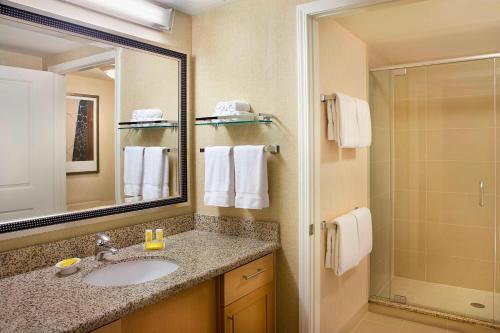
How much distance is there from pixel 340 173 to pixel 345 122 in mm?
407

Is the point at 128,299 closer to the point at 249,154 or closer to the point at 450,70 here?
the point at 249,154

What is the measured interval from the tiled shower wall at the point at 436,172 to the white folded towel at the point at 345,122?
0.96m

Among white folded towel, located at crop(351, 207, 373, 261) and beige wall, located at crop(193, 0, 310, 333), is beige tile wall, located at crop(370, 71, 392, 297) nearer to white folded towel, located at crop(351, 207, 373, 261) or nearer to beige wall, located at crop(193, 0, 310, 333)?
white folded towel, located at crop(351, 207, 373, 261)

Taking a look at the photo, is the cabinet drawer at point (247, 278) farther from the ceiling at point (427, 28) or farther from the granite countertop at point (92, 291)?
the ceiling at point (427, 28)

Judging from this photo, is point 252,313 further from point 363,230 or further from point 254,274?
point 363,230

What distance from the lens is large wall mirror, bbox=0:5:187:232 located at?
1631 mm

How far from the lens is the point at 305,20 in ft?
6.72

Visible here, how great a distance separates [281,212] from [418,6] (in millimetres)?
1562

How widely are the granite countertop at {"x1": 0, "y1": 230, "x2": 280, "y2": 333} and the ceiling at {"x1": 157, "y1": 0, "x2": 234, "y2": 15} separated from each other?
4.72 feet

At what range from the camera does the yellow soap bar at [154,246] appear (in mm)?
1980

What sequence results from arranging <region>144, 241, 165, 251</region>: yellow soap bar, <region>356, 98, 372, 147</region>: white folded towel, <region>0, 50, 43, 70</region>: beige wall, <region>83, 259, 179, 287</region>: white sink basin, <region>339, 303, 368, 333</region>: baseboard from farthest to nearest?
1. <region>339, 303, 368, 333</region>: baseboard
2. <region>356, 98, 372, 147</region>: white folded towel
3. <region>144, 241, 165, 251</region>: yellow soap bar
4. <region>83, 259, 179, 287</region>: white sink basin
5. <region>0, 50, 43, 70</region>: beige wall

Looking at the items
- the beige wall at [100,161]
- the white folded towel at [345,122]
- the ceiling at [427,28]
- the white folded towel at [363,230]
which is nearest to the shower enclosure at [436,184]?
the ceiling at [427,28]

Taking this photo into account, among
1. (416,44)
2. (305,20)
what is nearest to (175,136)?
(305,20)

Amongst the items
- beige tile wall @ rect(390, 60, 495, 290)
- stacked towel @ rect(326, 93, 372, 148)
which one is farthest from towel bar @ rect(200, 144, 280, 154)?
beige tile wall @ rect(390, 60, 495, 290)
